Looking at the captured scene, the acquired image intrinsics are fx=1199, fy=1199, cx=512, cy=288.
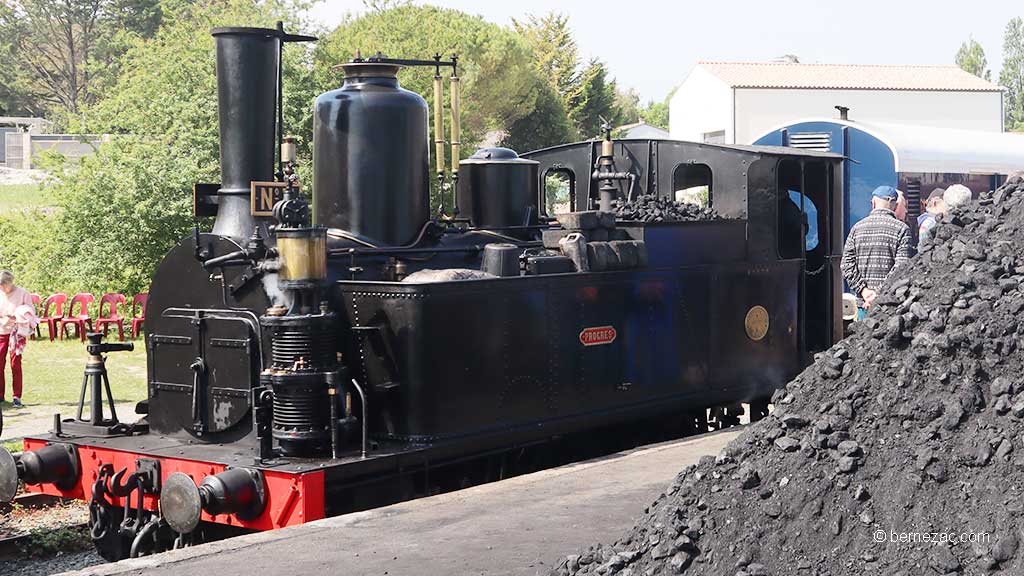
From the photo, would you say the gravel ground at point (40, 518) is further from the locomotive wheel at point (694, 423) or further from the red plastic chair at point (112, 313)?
the red plastic chair at point (112, 313)

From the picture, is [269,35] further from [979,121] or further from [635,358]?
[979,121]

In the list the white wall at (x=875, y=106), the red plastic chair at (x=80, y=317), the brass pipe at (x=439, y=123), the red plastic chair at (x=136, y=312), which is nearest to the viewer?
the brass pipe at (x=439, y=123)

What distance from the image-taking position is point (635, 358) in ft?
26.0

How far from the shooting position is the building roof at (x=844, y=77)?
188ft

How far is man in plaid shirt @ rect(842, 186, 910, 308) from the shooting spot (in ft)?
27.3

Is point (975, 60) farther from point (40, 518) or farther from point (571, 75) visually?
point (40, 518)

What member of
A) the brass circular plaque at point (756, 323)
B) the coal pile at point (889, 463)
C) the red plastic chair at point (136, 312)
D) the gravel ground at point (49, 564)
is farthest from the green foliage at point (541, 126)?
the coal pile at point (889, 463)

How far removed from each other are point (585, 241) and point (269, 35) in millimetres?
2294

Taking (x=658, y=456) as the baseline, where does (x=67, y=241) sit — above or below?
above

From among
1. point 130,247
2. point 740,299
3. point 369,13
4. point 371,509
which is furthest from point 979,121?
point 371,509

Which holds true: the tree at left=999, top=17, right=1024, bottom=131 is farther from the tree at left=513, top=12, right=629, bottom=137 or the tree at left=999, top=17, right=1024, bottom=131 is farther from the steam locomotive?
the steam locomotive

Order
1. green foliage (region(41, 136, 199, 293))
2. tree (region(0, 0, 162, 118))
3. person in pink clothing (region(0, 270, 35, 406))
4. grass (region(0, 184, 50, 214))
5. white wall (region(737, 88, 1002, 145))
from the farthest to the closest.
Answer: tree (region(0, 0, 162, 118)) < white wall (region(737, 88, 1002, 145)) < grass (region(0, 184, 50, 214)) < green foliage (region(41, 136, 199, 293)) < person in pink clothing (region(0, 270, 35, 406))

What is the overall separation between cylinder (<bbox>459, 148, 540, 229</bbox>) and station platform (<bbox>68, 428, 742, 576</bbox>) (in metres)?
2.09

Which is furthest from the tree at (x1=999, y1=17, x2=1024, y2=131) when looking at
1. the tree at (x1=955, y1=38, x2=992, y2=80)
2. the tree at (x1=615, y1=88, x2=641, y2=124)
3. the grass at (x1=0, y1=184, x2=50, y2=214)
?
the grass at (x1=0, y1=184, x2=50, y2=214)
